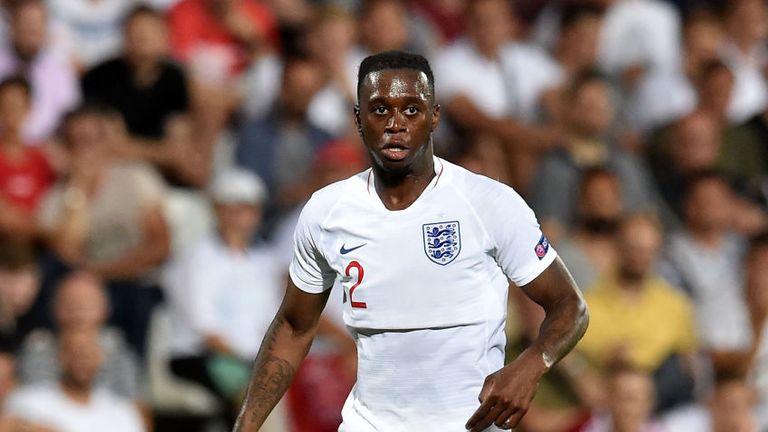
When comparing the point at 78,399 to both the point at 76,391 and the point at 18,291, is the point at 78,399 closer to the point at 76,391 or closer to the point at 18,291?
the point at 76,391

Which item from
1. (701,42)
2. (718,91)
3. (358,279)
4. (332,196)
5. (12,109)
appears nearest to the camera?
(358,279)

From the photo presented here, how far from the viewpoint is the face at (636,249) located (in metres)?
8.88

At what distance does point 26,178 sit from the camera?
29.2 ft

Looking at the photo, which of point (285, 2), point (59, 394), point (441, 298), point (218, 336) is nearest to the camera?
point (441, 298)

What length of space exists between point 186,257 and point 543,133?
278 centimetres

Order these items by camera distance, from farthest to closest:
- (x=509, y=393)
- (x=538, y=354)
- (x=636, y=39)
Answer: (x=636, y=39), (x=538, y=354), (x=509, y=393)

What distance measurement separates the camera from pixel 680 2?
11.9m

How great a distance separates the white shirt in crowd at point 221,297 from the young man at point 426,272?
398cm

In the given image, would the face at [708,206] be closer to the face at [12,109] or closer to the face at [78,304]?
the face at [78,304]

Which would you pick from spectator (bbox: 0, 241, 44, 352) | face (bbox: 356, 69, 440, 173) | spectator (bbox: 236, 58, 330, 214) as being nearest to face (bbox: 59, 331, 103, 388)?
spectator (bbox: 0, 241, 44, 352)

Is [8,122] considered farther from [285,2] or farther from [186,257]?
[285,2]

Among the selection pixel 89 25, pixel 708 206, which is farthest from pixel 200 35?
pixel 708 206

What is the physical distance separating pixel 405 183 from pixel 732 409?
4.33 m

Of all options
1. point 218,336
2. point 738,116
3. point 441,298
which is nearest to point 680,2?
point 738,116
